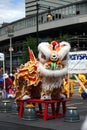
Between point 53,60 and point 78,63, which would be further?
point 78,63

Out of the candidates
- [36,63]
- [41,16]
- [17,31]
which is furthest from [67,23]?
[36,63]

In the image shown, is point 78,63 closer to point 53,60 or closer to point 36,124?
point 53,60

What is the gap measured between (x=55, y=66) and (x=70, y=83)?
944 cm

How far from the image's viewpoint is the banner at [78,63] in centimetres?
1866

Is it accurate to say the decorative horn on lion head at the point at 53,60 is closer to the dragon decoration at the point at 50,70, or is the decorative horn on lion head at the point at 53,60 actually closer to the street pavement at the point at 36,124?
the dragon decoration at the point at 50,70

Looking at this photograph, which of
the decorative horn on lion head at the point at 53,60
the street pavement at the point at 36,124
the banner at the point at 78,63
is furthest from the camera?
the banner at the point at 78,63

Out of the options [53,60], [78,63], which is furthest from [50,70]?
[78,63]

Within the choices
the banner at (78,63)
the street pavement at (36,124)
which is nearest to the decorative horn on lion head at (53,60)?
the street pavement at (36,124)

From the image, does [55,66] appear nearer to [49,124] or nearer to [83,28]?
[49,124]

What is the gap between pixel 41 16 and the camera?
273ft

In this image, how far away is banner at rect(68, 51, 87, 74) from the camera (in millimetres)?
18656

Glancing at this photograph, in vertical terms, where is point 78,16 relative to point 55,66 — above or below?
above

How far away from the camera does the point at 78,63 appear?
1894 centimetres

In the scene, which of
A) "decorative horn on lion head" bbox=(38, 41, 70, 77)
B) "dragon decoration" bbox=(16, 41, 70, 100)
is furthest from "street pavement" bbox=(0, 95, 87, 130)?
"decorative horn on lion head" bbox=(38, 41, 70, 77)
